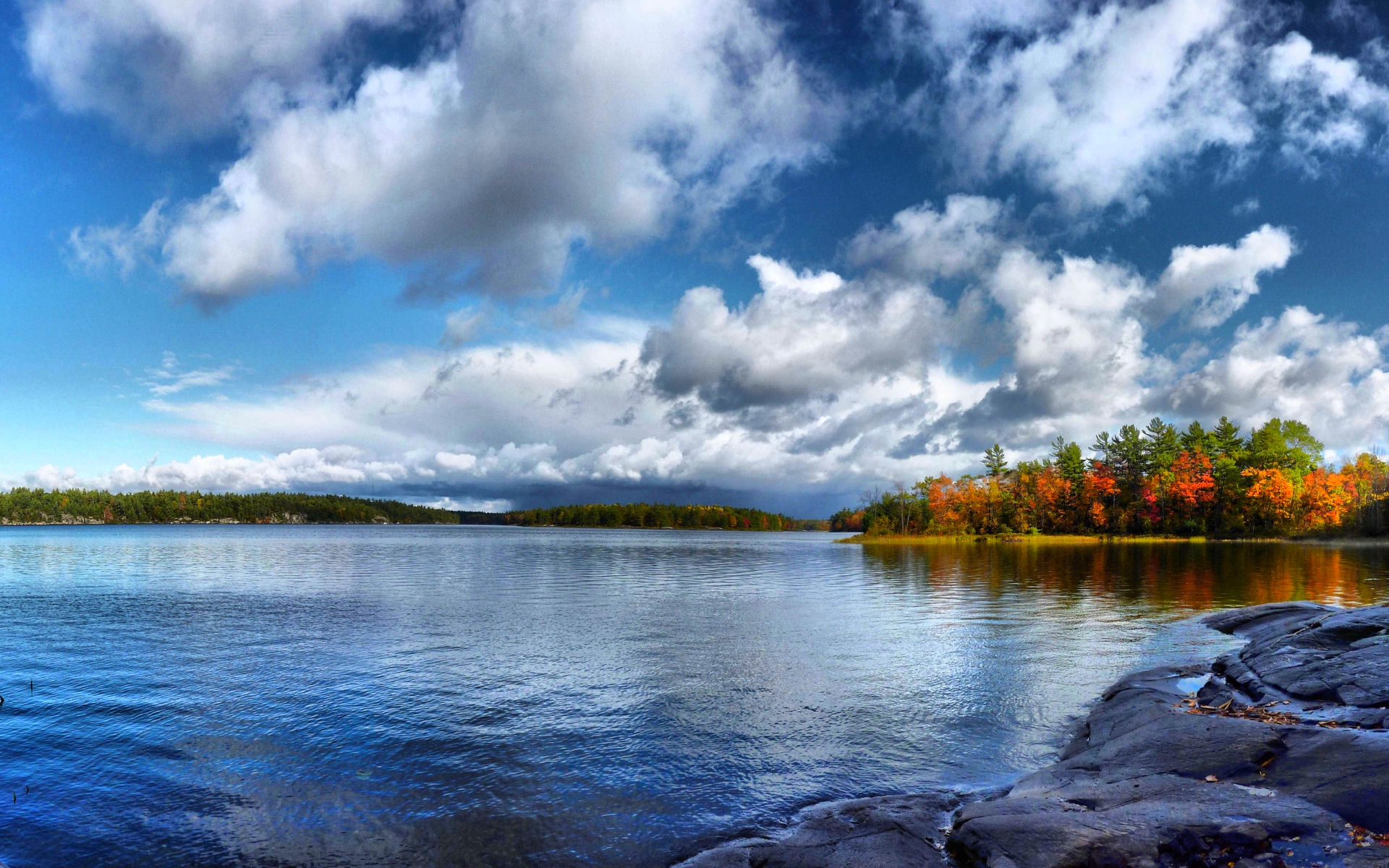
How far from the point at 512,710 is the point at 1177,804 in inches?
682

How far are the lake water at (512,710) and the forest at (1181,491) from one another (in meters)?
129

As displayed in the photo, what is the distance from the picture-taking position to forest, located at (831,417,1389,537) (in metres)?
151

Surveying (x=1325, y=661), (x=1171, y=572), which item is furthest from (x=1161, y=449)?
(x=1325, y=661)

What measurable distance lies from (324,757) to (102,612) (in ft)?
124

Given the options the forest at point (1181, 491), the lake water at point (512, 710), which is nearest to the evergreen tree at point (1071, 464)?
the forest at point (1181, 491)

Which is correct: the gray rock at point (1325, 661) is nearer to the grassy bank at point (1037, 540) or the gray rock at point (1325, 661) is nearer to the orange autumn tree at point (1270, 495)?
the grassy bank at point (1037, 540)

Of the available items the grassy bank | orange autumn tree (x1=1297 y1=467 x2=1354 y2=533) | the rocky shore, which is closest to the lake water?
the rocky shore

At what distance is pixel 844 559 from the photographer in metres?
113

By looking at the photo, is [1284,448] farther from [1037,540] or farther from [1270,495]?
[1037,540]

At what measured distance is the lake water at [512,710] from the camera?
535 inches

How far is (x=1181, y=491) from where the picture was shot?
15950 centimetres

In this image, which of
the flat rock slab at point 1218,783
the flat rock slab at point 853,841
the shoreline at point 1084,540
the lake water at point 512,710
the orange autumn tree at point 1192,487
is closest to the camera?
the flat rock slab at point 1218,783

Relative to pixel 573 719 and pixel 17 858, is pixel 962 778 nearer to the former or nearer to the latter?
pixel 573 719

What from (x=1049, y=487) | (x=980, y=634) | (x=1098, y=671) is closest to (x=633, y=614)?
(x=980, y=634)
